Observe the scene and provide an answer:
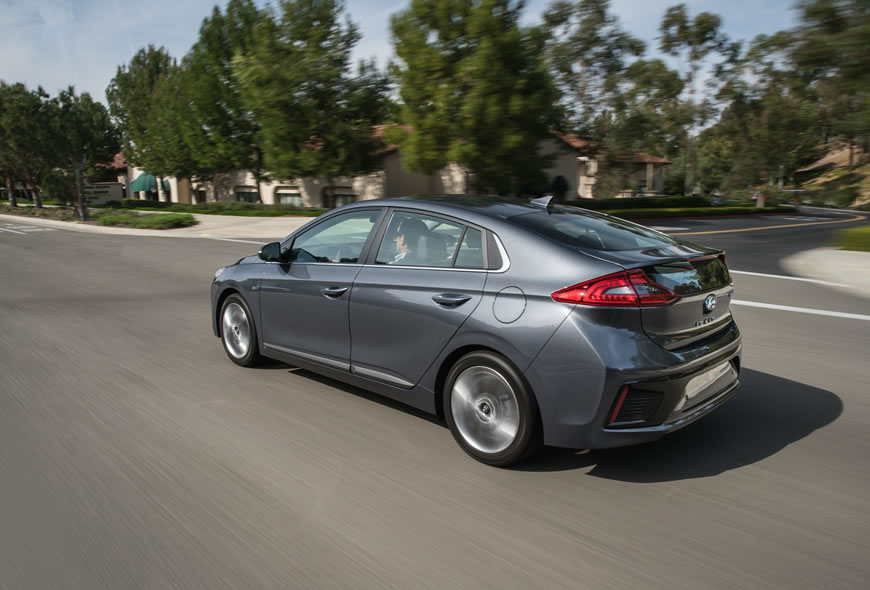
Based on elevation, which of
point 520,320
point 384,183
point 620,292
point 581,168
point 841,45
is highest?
point 841,45

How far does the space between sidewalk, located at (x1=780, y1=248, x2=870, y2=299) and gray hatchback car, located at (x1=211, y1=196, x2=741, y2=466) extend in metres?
7.98

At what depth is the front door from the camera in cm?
454

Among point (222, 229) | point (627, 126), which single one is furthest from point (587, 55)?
point (222, 229)

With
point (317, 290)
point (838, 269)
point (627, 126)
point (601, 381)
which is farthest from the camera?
point (627, 126)

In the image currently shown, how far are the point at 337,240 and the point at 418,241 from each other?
853 millimetres

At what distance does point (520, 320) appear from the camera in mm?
3465

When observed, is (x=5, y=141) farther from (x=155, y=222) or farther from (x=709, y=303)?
(x=709, y=303)

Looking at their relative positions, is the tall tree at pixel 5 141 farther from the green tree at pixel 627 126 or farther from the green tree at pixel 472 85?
the green tree at pixel 627 126

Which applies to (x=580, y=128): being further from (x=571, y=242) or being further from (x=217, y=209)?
(x=571, y=242)

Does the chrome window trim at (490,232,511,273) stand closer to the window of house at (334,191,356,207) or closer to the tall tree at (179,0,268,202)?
the window of house at (334,191,356,207)

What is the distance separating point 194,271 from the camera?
1269 centimetres

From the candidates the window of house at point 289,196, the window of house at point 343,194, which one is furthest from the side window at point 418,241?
the window of house at point 289,196

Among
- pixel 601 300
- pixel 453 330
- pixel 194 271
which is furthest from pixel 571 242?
pixel 194 271

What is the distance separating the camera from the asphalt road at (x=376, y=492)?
107 inches
